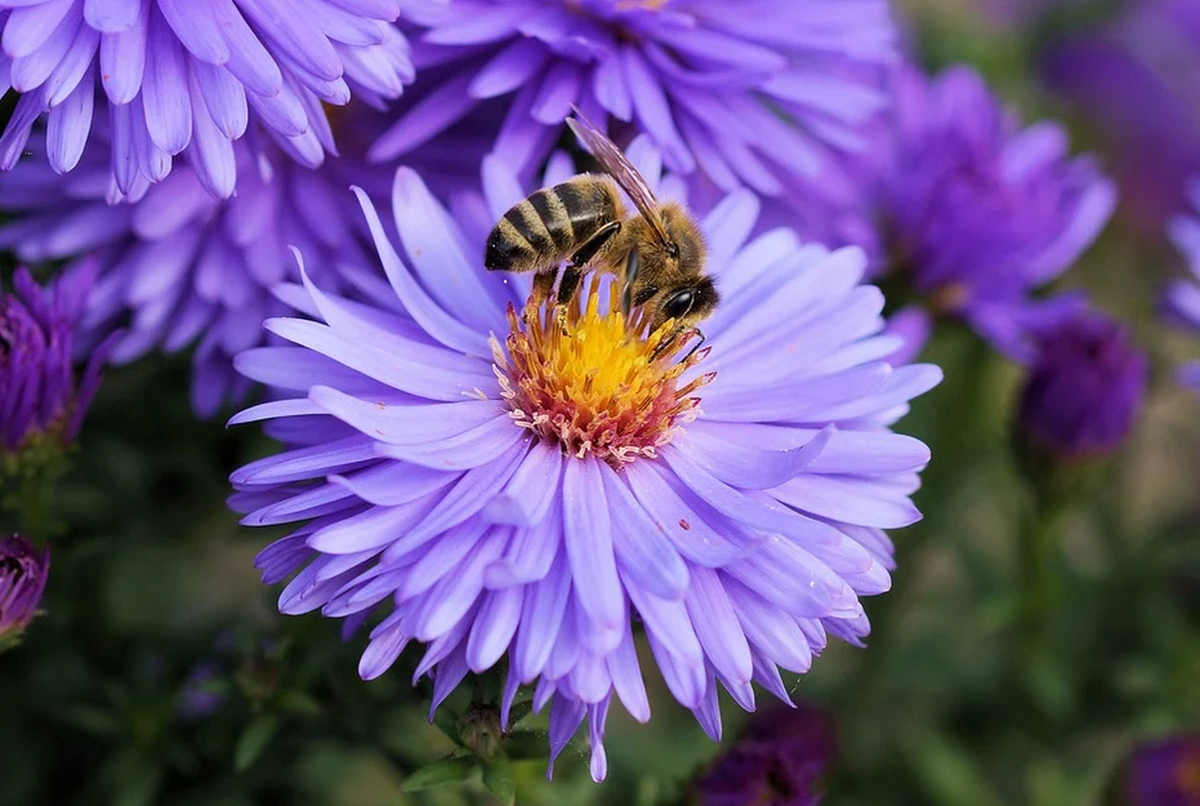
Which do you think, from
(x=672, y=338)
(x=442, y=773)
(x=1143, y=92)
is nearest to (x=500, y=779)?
(x=442, y=773)

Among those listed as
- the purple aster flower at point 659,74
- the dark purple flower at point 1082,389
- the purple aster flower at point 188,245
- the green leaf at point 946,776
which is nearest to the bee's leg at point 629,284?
the purple aster flower at point 659,74

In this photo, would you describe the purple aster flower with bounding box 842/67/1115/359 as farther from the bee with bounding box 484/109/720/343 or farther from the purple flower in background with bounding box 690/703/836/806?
the purple flower in background with bounding box 690/703/836/806

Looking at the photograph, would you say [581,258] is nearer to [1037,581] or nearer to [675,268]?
[675,268]

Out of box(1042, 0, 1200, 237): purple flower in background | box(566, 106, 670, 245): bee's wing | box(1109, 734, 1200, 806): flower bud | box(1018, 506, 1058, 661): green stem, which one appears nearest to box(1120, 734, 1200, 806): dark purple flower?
box(1109, 734, 1200, 806): flower bud

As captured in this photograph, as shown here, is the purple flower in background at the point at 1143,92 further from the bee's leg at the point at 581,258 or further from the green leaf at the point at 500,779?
the green leaf at the point at 500,779

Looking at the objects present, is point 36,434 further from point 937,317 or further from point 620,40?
point 937,317

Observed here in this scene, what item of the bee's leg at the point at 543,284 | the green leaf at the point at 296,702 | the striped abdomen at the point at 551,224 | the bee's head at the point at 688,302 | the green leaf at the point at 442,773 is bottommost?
the green leaf at the point at 296,702

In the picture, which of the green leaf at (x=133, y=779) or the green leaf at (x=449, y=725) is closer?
the green leaf at (x=449, y=725)
